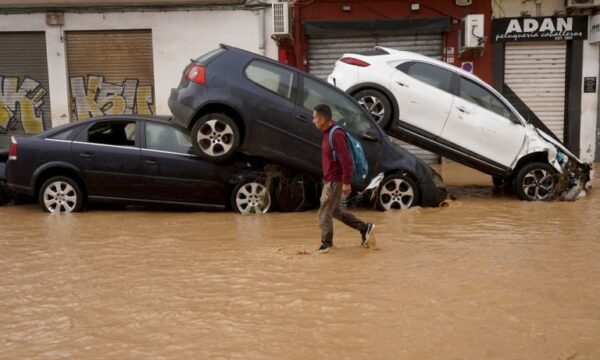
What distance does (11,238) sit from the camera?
684cm

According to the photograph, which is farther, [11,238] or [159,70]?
[159,70]

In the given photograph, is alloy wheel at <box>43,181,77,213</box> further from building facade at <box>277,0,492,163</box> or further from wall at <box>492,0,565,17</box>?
wall at <box>492,0,565,17</box>

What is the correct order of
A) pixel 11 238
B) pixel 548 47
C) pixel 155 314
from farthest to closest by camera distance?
pixel 548 47
pixel 11 238
pixel 155 314

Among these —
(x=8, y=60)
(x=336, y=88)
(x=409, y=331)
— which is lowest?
(x=409, y=331)

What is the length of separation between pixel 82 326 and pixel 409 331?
217 centimetres

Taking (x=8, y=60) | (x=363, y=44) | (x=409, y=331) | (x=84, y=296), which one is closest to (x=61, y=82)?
(x=8, y=60)

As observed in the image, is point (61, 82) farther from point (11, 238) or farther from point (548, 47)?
point (548, 47)

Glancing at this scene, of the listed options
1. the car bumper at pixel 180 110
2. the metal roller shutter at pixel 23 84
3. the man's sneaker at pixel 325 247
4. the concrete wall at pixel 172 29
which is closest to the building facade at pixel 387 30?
the concrete wall at pixel 172 29

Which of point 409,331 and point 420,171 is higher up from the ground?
point 420,171

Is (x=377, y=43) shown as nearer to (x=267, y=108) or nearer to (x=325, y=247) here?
(x=267, y=108)

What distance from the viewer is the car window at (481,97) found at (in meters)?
8.66

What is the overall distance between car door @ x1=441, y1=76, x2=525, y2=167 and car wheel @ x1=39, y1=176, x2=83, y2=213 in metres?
5.13

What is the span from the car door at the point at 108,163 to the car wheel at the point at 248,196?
130cm

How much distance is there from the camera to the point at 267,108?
7.73 meters
